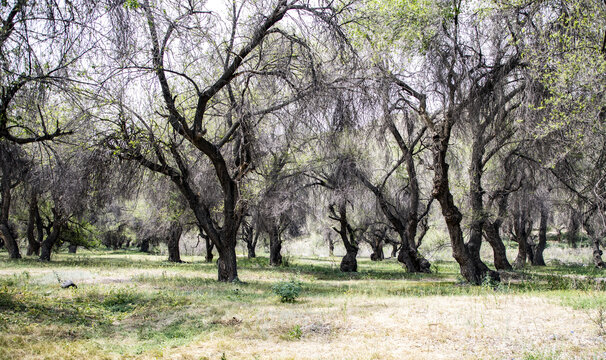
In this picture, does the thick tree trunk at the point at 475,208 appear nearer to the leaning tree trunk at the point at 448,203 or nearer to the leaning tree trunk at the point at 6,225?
the leaning tree trunk at the point at 448,203

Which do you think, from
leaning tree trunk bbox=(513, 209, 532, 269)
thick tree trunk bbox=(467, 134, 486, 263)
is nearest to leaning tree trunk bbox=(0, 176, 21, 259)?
thick tree trunk bbox=(467, 134, 486, 263)

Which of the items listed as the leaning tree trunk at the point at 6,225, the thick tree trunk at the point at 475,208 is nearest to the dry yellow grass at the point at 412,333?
the thick tree trunk at the point at 475,208

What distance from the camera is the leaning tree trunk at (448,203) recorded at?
12.1 metres

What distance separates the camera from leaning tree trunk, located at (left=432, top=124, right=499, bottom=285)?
12.1m

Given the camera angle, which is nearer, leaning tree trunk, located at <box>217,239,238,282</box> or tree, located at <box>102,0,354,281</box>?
tree, located at <box>102,0,354,281</box>

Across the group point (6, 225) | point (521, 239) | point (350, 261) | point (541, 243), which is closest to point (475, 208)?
Result: point (350, 261)

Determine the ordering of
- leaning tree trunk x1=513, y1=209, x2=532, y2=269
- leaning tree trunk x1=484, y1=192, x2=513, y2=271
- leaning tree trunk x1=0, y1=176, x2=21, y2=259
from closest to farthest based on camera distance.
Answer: leaning tree trunk x1=484, y1=192, x2=513, y2=271, leaning tree trunk x1=0, y1=176, x2=21, y2=259, leaning tree trunk x1=513, y1=209, x2=532, y2=269

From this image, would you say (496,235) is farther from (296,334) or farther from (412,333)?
(296,334)

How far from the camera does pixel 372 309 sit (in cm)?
789

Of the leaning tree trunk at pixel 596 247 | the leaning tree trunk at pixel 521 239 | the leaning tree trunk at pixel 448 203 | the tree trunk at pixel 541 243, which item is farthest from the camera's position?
the tree trunk at pixel 541 243

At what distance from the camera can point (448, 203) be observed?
1234 centimetres

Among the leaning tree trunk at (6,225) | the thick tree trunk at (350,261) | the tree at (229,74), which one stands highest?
the tree at (229,74)

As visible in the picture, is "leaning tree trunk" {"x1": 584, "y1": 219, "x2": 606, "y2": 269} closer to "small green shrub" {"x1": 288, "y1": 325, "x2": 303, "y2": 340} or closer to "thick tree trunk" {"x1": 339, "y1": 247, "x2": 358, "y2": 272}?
"thick tree trunk" {"x1": 339, "y1": 247, "x2": 358, "y2": 272}

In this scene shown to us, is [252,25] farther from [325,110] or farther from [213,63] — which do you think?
[325,110]
